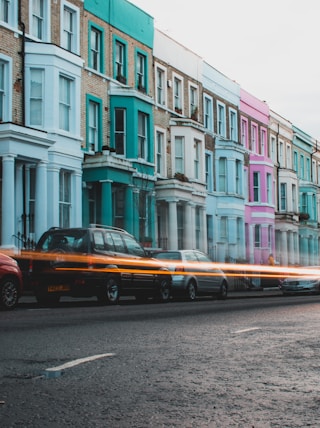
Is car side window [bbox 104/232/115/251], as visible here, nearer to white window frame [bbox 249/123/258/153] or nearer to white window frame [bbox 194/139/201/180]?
white window frame [bbox 194/139/201/180]

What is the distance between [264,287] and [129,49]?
52.5 feet

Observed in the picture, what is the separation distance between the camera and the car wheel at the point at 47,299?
60.4 ft

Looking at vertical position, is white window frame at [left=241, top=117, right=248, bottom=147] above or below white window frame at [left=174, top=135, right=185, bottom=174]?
above

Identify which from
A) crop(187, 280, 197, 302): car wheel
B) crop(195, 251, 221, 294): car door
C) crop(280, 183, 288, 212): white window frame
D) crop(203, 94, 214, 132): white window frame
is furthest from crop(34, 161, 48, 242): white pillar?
crop(280, 183, 288, 212): white window frame

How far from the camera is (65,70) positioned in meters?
27.7

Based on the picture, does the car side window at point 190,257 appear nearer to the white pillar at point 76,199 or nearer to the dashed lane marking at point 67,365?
the white pillar at point 76,199

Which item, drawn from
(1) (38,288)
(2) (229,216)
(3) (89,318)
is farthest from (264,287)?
(3) (89,318)

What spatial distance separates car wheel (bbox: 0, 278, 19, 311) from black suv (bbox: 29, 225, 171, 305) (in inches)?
93.6

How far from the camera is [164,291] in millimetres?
21344

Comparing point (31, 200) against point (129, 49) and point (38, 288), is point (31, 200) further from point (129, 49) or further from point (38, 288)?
point (129, 49)

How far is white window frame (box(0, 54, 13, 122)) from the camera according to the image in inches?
1008

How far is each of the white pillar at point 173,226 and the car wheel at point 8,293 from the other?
1961 cm

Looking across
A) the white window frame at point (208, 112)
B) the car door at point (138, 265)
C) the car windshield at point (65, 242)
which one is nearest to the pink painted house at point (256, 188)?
the white window frame at point (208, 112)

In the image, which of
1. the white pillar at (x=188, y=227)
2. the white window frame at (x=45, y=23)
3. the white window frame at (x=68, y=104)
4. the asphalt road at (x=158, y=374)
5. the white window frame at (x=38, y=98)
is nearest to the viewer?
the asphalt road at (x=158, y=374)
